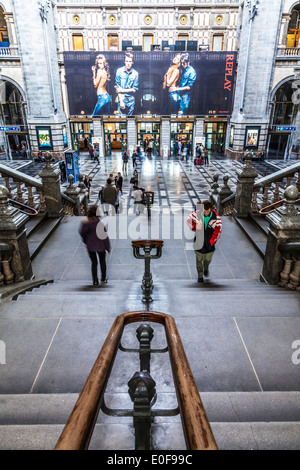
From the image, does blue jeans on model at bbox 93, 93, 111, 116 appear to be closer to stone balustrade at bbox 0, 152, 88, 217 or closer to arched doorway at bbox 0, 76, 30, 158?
arched doorway at bbox 0, 76, 30, 158

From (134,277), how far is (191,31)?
2887 cm

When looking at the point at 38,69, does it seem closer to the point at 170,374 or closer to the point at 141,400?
the point at 170,374

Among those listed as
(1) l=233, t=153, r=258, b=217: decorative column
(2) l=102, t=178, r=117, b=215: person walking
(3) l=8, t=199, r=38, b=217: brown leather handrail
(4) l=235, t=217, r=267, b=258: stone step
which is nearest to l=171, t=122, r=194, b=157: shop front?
(2) l=102, t=178, r=117, b=215: person walking

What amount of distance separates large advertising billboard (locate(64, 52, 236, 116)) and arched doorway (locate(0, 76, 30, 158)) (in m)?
4.76

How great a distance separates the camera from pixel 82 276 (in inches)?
225

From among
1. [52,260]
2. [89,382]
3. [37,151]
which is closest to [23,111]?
[37,151]

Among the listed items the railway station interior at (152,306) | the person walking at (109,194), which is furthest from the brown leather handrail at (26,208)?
the person walking at (109,194)

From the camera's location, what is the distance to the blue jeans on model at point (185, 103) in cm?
2508

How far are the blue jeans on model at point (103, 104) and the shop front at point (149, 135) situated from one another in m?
3.59

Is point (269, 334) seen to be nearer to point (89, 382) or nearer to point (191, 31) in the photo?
point (89, 382)

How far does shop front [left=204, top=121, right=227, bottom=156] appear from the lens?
27922mm

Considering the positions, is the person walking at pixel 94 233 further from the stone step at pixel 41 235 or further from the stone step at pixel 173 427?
the stone step at pixel 173 427
